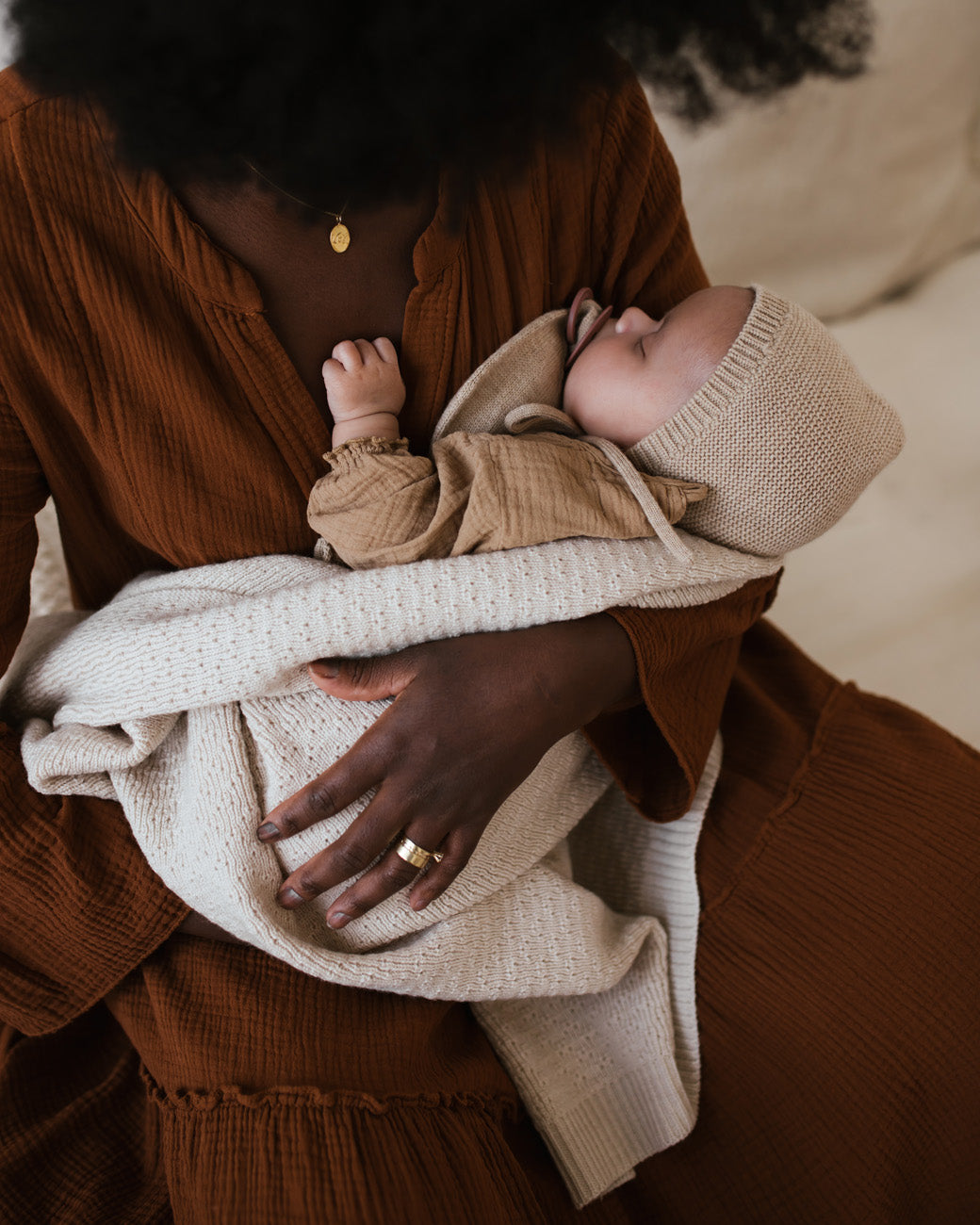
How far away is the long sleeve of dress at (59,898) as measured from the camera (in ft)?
2.49

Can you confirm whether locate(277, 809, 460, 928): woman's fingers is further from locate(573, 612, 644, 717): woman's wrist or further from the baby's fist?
the baby's fist

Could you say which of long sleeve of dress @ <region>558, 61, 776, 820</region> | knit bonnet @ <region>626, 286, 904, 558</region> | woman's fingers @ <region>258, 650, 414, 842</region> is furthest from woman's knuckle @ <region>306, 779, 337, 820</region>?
knit bonnet @ <region>626, 286, 904, 558</region>

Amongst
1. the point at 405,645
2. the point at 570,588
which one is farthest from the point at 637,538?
the point at 405,645

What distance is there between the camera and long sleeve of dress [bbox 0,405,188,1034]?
0.76 metres

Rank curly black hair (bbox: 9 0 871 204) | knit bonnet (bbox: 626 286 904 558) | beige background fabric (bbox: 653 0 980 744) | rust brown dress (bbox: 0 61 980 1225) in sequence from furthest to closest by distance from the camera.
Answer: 1. beige background fabric (bbox: 653 0 980 744)
2. knit bonnet (bbox: 626 286 904 558)
3. rust brown dress (bbox: 0 61 980 1225)
4. curly black hair (bbox: 9 0 871 204)

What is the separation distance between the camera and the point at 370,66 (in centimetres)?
62

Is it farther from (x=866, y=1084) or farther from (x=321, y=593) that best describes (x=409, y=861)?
(x=866, y=1084)

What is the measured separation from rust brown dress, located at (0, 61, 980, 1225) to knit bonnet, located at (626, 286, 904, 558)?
117 millimetres

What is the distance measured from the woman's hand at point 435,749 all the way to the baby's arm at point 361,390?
0.66ft

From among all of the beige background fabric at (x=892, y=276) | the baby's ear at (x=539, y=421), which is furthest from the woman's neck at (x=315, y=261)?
the beige background fabric at (x=892, y=276)

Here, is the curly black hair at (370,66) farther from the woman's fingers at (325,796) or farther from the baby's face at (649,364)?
the woman's fingers at (325,796)

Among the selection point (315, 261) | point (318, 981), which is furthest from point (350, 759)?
point (315, 261)

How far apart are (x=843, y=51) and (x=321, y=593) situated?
609 mm

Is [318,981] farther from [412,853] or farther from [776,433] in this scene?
[776,433]
